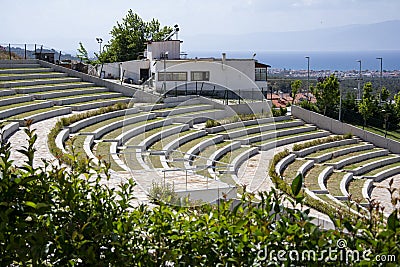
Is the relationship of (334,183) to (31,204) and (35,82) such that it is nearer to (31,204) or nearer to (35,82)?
(35,82)

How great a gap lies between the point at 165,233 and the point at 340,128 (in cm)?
2461

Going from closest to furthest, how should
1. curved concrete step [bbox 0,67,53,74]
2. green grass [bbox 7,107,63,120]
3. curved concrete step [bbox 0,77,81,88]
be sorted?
green grass [bbox 7,107,63,120], curved concrete step [bbox 0,77,81,88], curved concrete step [bbox 0,67,53,74]

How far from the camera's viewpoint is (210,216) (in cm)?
311

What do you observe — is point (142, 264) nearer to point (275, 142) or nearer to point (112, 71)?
point (275, 142)

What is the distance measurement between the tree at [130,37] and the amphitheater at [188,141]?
18230 millimetres

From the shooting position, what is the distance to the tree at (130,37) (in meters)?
45.4

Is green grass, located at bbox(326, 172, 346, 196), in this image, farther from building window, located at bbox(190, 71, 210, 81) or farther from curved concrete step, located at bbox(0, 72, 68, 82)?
curved concrete step, located at bbox(0, 72, 68, 82)

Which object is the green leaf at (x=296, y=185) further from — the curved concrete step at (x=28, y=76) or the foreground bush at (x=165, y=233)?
the curved concrete step at (x=28, y=76)

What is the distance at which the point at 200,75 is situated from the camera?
97.8 feet

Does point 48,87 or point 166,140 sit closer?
point 166,140

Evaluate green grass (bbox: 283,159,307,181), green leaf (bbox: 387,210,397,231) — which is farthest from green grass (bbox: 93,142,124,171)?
green leaf (bbox: 387,210,397,231)

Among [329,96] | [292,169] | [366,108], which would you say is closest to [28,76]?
[292,169]

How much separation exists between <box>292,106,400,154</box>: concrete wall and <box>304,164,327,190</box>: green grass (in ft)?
20.5

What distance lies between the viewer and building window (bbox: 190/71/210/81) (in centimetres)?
2938
